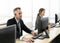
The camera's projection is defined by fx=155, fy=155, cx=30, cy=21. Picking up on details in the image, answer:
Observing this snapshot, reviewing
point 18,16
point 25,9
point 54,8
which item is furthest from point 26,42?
point 54,8

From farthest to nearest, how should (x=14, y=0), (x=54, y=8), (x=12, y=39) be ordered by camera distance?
(x=54, y=8), (x=14, y=0), (x=12, y=39)

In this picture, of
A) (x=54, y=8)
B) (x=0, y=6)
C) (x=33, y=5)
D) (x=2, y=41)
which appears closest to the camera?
(x=2, y=41)

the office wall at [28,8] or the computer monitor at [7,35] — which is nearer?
the computer monitor at [7,35]

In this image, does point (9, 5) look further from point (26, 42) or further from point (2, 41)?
point (2, 41)

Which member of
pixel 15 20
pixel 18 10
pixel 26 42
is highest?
pixel 18 10

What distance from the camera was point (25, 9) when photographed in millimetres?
6086

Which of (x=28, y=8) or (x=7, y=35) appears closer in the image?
(x=7, y=35)

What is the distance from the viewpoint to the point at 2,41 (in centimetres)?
144

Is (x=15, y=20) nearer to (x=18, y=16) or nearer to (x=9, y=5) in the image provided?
(x=18, y=16)

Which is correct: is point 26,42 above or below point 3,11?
below

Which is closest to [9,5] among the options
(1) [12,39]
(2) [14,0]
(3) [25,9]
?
(2) [14,0]

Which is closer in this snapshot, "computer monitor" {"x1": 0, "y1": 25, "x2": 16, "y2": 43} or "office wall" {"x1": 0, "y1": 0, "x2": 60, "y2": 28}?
"computer monitor" {"x1": 0, "y1": 25, "x2": 16, "y2": 43}

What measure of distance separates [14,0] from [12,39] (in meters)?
4.26

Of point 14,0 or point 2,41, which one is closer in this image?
point 2,41
